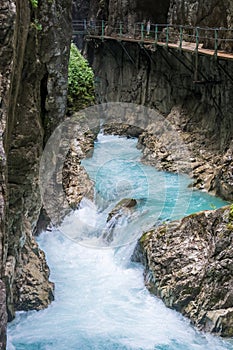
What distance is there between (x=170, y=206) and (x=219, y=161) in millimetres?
3506

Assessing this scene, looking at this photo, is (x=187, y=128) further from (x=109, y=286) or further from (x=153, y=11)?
(x=109, y=286)

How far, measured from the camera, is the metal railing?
16.4 m

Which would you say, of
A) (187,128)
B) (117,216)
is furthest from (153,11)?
(117,216)

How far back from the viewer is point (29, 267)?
9.43 metres

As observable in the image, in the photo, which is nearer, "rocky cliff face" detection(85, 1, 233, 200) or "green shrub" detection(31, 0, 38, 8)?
"green shrub" detection(31, 0, 38, 8)

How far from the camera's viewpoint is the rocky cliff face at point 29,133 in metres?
7.96

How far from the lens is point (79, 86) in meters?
14.6

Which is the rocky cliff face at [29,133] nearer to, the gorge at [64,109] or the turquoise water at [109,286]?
the gorge at [64,109]

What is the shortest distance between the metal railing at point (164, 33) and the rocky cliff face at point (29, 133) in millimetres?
6199

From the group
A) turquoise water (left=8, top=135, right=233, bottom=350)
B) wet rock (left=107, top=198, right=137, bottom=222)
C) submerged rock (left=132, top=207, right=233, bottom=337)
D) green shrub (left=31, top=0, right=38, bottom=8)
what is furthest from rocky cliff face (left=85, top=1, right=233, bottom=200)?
green shrub (left=31, top=0, right=38, bottom=8)

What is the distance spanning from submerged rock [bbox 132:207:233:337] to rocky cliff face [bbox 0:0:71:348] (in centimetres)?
224

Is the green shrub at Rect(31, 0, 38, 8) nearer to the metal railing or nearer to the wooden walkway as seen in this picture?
the wooden walkway

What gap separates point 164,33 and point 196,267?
44.6 ft

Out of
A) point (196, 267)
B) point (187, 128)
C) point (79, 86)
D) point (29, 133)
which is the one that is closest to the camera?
point (29, 133)
